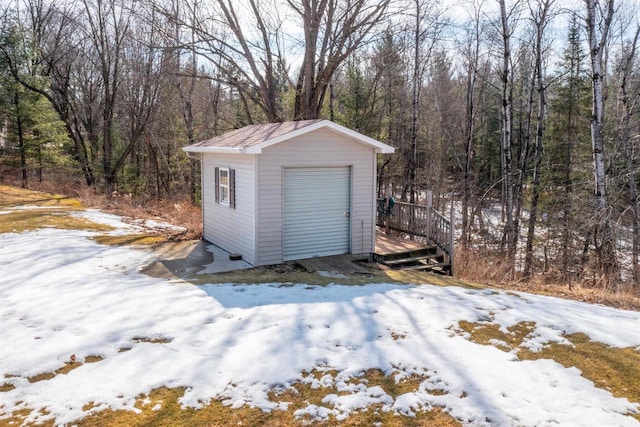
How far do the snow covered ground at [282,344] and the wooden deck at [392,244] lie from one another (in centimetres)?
291

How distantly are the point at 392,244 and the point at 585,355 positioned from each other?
639cm

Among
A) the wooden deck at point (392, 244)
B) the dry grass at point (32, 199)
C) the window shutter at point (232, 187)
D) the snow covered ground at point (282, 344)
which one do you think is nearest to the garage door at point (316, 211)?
the wooden deck at point (392, 244)

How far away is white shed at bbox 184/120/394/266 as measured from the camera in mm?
9141

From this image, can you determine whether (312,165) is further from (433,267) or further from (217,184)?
(433,267)

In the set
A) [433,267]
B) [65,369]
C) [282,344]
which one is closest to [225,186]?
[433,267]

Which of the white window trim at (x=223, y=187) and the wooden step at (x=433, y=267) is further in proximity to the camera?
the white window trim at (x=223, y=187)

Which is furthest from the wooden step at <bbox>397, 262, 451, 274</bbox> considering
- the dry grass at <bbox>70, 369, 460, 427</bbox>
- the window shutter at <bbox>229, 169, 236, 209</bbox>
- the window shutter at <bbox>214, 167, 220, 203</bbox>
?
the dry grass at <bbox>70, 369, 460, 427</bbox>

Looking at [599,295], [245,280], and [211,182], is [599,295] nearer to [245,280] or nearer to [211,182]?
[245,280]

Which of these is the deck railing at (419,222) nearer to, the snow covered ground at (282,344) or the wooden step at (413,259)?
the wooden step at (413,259)

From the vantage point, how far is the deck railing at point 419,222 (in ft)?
34.6

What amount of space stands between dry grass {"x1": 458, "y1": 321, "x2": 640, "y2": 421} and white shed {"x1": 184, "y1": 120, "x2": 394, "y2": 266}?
4622 millimetres

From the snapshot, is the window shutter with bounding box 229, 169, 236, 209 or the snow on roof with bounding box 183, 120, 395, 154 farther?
the window shutter with bounding box 229, 169, 236, 209

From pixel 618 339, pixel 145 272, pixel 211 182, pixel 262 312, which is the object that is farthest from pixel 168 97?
pixel 618 339

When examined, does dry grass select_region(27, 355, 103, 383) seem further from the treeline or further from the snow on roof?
the treeline
